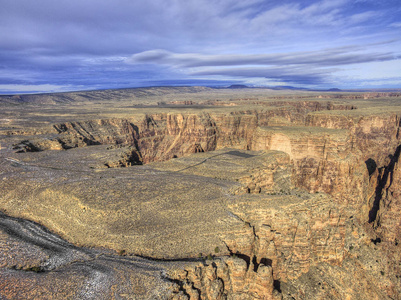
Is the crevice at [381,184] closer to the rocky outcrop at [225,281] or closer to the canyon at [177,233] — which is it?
the canyon at [177,233]

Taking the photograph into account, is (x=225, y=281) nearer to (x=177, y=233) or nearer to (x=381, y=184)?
(x=177, y=233)

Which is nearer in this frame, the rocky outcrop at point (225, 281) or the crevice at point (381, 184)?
the rocky outcrop at point (225, 281)

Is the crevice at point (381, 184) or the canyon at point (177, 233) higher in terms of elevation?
the canyon at point (177, 233)

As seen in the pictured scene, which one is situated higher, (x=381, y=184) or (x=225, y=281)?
(x=225, y=281)

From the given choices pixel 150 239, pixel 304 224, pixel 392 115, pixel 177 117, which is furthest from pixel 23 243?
pixel 392 115

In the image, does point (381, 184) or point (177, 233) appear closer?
point (177, 233)

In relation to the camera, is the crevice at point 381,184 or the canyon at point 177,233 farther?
the crevice at point 381,184

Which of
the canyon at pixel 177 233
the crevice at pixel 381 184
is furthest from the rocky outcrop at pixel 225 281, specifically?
the crevice at pixel 381 184

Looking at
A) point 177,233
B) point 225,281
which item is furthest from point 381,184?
point 177,233

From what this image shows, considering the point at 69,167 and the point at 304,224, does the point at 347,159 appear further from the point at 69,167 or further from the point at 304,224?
the point at 69,167

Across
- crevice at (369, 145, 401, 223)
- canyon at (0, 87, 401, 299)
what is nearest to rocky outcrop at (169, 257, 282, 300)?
canyon at (0, 87, 401, 299)

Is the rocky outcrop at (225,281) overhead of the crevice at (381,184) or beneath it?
overhead

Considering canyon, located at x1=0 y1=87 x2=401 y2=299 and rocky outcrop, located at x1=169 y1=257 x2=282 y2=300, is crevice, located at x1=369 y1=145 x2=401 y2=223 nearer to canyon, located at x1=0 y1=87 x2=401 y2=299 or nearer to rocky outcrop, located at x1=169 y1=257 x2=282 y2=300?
canyon, located at x1=0 y1=87 x2=401 y2=299
